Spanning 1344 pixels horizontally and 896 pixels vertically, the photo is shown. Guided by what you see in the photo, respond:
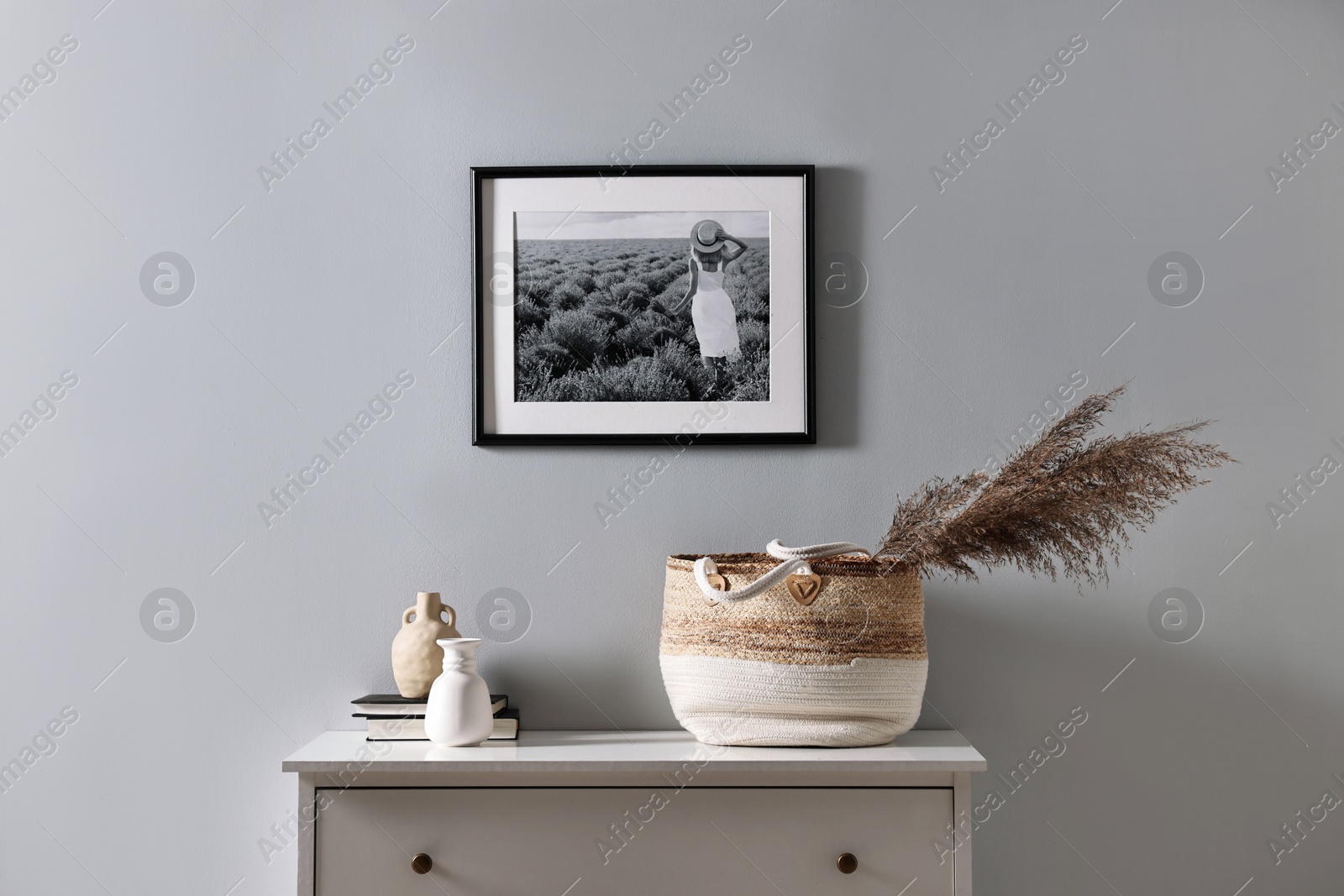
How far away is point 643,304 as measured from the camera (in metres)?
1.72

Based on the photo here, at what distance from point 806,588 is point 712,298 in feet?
1.98

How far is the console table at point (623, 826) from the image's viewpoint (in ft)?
4.52

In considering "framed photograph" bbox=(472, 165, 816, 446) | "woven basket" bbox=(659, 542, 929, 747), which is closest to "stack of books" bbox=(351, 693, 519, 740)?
"woven basket" bbox=(659, 542, 929, 747)

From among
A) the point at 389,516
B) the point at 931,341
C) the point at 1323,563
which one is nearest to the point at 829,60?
the point at 931,341

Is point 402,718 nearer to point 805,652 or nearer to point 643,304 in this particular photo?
point 805,652

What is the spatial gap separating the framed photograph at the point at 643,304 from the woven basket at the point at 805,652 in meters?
0.35

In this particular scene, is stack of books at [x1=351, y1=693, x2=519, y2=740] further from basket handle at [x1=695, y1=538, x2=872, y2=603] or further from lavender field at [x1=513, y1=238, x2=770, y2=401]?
lavender field at [x1=513, y1=238, x2=770, y2=401]

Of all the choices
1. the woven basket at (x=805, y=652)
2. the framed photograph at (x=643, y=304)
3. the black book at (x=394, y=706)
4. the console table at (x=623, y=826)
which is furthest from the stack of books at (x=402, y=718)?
the framed photograph at (x=643, y=304)

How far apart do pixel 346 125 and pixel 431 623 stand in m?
0.98

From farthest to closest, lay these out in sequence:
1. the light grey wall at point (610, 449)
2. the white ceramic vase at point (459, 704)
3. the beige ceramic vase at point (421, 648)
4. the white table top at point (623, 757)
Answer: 1. the light grey wall at point (610, 449)
2. the beige ceramic vase at point (421, 648)
3. the white ceramic vase at point (459, 704)
4. the white table top at point (623, 757)

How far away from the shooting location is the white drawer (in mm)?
1379

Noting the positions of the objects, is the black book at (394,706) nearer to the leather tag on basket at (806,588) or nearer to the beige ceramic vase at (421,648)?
the beige ceramic vase at (421,648)

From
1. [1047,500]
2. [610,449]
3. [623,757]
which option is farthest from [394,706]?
[1047,500]

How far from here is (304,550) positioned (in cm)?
171
